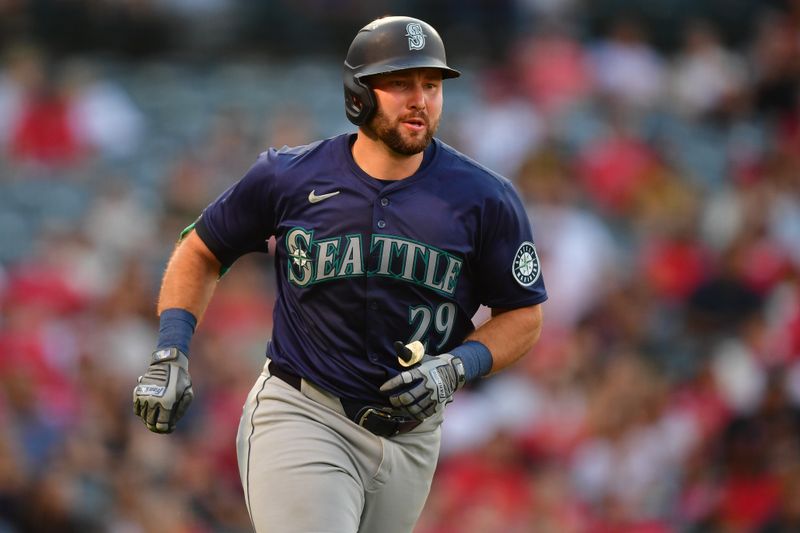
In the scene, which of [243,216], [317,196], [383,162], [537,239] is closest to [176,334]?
[243,216]

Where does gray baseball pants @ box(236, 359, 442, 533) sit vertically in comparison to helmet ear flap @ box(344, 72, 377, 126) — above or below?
below

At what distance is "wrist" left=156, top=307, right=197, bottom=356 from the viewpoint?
4996 mm

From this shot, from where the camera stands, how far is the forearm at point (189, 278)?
514 centimetres

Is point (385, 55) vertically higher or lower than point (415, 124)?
higher

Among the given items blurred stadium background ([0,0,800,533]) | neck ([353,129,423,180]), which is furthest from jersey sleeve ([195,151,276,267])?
blurred stadium background ([0,0,800,533])

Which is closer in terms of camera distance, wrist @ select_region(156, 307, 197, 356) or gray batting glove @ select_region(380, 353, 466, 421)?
gray batting glove @ select_region(380, 353, 466, 421)

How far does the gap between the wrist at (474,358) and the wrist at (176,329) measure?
952mm

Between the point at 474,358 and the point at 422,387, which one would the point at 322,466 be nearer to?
the point at 422,387

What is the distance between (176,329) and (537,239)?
6312 millimetres

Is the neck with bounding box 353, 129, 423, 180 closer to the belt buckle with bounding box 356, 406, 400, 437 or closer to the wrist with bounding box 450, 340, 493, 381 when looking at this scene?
the wrist with bounding box 450, 340, 493, 381

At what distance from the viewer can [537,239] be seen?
36.3 feet

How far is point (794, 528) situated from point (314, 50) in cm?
798

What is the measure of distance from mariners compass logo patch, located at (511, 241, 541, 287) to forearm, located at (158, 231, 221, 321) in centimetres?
111

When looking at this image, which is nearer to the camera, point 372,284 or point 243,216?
point 372,284
